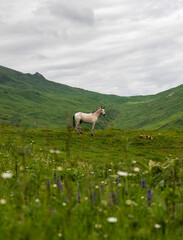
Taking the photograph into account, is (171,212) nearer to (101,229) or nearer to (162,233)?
(162,233)

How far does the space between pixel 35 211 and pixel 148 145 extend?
27.4 m

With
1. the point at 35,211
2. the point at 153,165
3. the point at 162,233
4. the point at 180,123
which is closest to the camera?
the point at 162,233

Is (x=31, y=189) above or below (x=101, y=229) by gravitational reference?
above

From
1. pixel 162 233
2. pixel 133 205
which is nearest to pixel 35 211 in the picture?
pixel 133 205

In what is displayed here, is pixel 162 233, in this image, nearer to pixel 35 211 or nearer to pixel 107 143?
pixel 35 211

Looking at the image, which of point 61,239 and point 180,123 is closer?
point 61,239

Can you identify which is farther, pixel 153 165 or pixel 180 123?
Answer: pixel 180 123

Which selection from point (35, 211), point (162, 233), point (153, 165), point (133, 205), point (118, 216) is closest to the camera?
point (162, 233)

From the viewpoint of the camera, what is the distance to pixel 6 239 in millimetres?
3031

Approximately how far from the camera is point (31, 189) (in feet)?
14.5

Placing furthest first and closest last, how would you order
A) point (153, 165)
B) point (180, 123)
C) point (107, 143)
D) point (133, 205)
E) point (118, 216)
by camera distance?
point (180, 123) → point (107, 143) → point (153, 165) → point (133, 205) → point (118, 216)

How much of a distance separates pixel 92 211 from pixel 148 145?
27.0m

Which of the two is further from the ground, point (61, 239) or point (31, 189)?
point (31, 189)

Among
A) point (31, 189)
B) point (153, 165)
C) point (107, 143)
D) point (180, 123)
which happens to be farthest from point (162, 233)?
point (180, 123)
